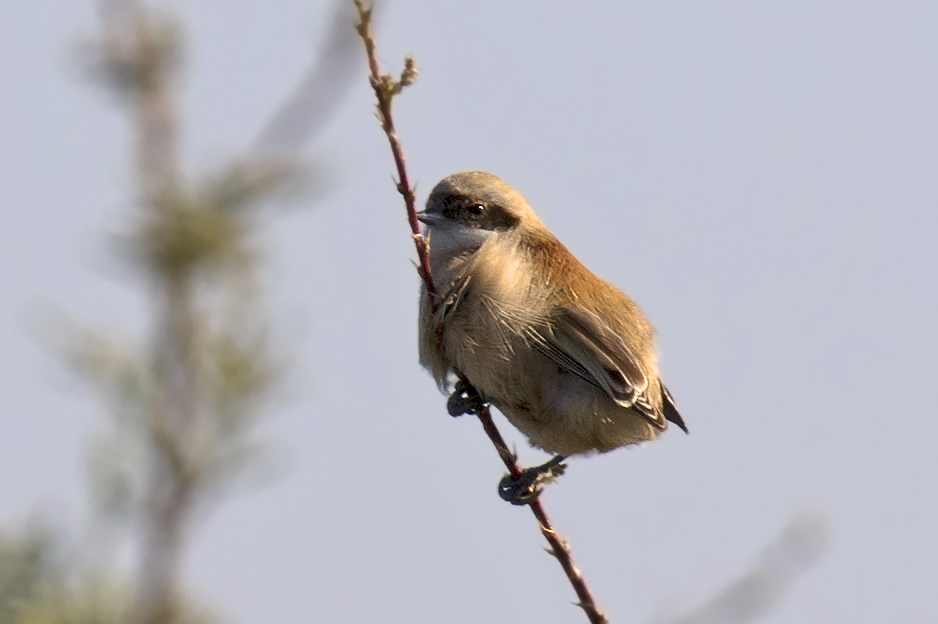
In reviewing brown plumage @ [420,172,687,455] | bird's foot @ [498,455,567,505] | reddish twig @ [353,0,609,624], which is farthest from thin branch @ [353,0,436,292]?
bird's foot @ [498,455,567,505]

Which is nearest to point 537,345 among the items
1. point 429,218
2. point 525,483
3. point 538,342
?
point 538,342

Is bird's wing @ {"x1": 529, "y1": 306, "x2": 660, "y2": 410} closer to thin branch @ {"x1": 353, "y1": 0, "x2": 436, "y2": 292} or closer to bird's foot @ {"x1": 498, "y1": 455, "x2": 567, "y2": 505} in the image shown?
bird's foot @ {"x1": 498, "y1": 455, "x2": 567, "y2": 505}

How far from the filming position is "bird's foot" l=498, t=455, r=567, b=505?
4.84 meters

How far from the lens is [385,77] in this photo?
9.45 feet

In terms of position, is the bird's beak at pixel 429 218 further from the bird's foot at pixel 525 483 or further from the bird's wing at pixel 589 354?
the bird's foot at pixel 525 483

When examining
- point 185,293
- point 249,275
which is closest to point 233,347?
point 249,275

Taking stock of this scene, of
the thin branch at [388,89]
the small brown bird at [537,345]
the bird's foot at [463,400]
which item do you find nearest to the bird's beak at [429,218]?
the small brown bird at [537,345]

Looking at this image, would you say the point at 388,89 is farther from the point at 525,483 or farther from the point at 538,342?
the point at 525,483

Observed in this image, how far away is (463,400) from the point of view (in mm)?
5098

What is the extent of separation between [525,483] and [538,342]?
23.8 inches

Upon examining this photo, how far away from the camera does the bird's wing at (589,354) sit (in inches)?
194

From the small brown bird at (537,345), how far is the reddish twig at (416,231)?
0.26 meters

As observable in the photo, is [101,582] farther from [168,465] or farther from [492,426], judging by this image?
[492,426]

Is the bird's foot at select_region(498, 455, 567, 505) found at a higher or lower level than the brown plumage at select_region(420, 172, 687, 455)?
lower
